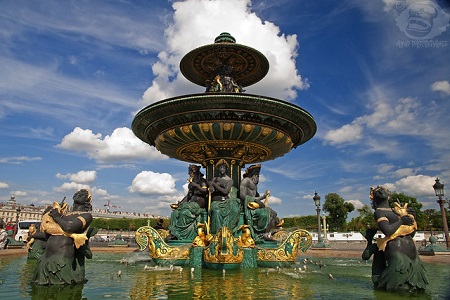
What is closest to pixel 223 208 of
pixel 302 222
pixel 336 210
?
pixel 302 222

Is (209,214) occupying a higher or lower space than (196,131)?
lower

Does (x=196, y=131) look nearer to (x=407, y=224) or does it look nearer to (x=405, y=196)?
(x=407, y=224)

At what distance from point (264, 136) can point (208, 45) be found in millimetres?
3923

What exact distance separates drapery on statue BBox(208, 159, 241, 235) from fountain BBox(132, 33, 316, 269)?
0.03 metres

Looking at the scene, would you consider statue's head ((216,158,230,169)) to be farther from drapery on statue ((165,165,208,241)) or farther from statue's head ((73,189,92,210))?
statue's head ((73,189,92,210))

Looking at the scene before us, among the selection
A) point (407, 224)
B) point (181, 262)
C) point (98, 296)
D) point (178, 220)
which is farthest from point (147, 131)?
point (407, 224)

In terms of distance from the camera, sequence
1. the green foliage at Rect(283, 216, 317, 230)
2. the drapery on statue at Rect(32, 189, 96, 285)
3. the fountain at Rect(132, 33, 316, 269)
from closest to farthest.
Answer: the drapery on statue at Rect(32, 189, 96, 285) < the fountain at Rect(132, 33, 316, 269) < the green foliage at Rect(283, 216, 317, 230)

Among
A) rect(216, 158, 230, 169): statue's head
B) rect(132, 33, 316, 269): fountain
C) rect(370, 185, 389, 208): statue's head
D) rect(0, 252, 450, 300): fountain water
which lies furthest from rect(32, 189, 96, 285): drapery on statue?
rect(216, 158, 230, 169): statue's head

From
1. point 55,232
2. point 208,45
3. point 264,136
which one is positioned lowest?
point 55,232

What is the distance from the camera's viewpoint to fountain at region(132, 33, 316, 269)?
847cm

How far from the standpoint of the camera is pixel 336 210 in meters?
57.9

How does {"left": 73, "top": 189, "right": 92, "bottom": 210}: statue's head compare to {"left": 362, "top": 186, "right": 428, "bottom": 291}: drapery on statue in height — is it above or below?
above

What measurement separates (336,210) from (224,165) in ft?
172

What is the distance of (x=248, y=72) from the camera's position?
13617 mm
